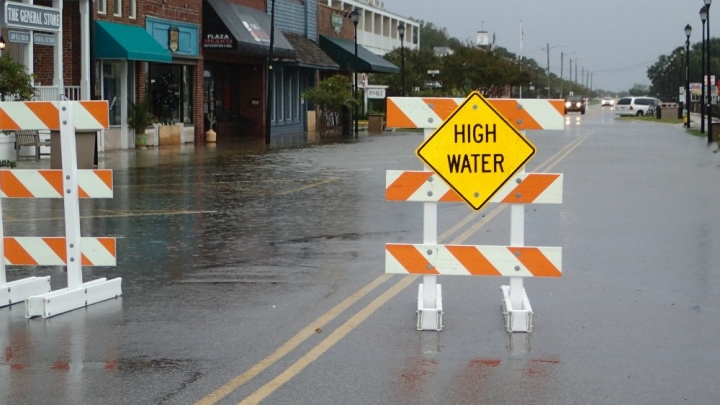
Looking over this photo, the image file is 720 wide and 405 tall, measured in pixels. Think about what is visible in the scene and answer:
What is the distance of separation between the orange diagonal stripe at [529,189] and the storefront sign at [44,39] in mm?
21056

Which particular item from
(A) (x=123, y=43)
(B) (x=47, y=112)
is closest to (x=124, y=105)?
(A) (x=123, y=43)

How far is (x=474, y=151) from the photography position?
27.3ft

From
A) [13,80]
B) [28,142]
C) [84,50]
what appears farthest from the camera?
[84,50]

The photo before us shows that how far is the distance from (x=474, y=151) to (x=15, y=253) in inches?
157

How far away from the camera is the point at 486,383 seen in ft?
22.1

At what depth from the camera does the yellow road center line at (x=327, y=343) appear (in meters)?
6.48

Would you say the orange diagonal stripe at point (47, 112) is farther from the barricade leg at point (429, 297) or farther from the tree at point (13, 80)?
the tree at point (13, 80)

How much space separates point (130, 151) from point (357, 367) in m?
27.0

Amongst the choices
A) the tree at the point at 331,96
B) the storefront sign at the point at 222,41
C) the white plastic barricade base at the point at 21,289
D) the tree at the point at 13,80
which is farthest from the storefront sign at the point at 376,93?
the white plastic barricade base at the point at 21,289

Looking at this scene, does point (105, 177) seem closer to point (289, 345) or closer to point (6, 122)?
point (6, 122)

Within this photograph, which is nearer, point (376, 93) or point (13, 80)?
point (13, 80)

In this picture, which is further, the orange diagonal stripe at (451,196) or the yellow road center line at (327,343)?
the orange diagonal stripe at (451,196)

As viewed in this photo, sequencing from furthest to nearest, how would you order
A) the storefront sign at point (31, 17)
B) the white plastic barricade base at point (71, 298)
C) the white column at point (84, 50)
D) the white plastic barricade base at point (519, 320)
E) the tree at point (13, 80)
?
the white column at point (84, 50), the storefront sign at point (31, 17), the tree at point (13, 80), the white plastic barricade base at point (71, 298), the white plastic barricade base at point (519, 320)

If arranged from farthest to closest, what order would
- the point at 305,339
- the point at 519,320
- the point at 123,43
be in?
1. the point at 123,43
2. the point at 519,320
3. the point at 305,339
